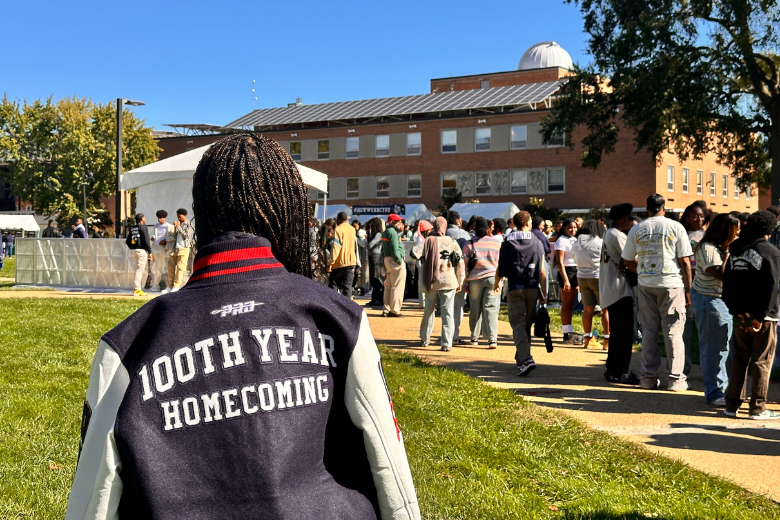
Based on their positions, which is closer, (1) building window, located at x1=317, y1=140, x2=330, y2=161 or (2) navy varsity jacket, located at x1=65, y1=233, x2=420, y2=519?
(2) navy varsity jacket, located at x1=65, y1=233, x2=420, y2=519

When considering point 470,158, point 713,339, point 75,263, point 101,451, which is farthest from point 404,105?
point 101,451

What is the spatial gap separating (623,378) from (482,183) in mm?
46119

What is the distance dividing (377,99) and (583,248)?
51.8 metres

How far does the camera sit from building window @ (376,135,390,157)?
58.1m

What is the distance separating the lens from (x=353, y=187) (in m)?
59.6

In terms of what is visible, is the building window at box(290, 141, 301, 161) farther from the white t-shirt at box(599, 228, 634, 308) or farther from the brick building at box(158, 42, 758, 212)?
the white t-shirt at box(599, 228, 634, 308)

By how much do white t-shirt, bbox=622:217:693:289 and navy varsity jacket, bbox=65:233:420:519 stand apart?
698 cm

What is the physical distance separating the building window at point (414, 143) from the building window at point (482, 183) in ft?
15.7

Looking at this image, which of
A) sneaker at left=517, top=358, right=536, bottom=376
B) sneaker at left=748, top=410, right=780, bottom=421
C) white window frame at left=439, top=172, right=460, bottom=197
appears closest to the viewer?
sneaker at left=748, top=410, right=780, bottom=421

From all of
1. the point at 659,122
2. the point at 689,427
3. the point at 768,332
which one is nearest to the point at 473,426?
the point at 689,427

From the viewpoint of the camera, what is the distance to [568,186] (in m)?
51.1

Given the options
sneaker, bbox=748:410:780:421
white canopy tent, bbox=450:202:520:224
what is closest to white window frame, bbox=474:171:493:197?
white canopy tent, bbox=450:202:520:224

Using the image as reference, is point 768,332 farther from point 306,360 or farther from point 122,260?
point 122,260

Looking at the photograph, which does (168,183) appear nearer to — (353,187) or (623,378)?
(623,378)
